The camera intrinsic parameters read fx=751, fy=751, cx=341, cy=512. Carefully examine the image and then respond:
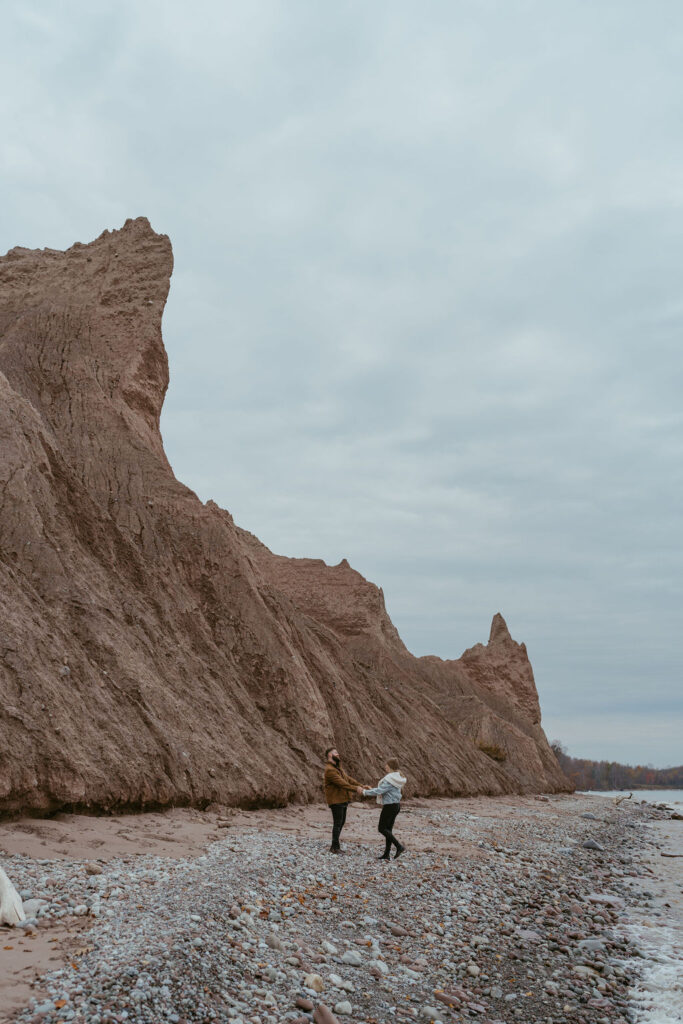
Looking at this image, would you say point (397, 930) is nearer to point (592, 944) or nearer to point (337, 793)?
point (592, 944)

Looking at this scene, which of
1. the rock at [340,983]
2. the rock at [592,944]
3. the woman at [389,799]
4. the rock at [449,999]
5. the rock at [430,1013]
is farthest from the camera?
the woman at [389,799]

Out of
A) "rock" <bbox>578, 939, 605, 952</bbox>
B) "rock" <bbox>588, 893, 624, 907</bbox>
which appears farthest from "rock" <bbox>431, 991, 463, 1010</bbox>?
"rock" <bbox>588, 893, 624, 907</bbox>

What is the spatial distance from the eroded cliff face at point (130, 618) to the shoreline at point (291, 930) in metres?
1.49

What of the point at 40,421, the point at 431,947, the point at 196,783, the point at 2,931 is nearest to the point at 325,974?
the point at 431,947

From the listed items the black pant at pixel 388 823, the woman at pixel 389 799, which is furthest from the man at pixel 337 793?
the black pant at pixel 388 823

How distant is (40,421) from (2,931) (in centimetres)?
1666

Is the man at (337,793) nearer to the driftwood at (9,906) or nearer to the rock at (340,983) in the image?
the rock at (340,983)

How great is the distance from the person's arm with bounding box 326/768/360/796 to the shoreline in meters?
1.05

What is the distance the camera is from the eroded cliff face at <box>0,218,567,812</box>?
44.3 feet

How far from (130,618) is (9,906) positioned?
11.6 meters

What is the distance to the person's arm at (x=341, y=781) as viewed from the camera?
12469mm

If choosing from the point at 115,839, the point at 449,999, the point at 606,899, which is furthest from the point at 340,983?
the point at 606,899

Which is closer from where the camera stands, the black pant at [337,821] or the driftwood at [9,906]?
the driftwood at [9,906]

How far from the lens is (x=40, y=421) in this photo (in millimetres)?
20844
